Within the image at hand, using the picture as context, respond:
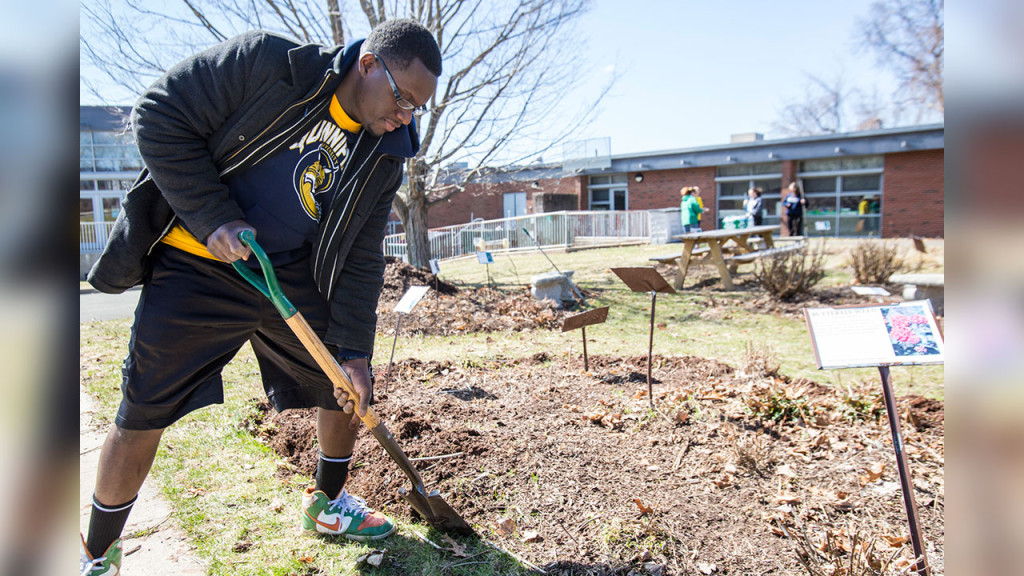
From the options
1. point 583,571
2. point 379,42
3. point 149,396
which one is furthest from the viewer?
point 583,571

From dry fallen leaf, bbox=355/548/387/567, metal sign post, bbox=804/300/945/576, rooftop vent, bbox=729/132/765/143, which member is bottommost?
dry fallen leaf, bbox=355/548/387/567

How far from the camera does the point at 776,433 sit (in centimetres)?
353

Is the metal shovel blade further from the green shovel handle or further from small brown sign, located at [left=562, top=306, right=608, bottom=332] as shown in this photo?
small brown sign, located at [left=562, top=306, right=608, bottom=332]

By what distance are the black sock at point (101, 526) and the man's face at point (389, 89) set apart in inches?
61.3

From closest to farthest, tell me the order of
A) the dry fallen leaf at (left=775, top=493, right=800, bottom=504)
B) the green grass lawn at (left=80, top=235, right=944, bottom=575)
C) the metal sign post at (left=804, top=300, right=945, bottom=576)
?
the metal sign post at (left=804, top=300, right=945, bottom=576), the green grass lawn at (left=80, top=235, right=944, bottom=575), the dry fallen leaf at (left=775, top=493, right=800, bottom=504)

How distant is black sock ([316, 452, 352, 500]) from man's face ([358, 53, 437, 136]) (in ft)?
4.43

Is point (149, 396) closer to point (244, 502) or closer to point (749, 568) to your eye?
→ point (244, 502)

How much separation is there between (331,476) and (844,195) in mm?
24961

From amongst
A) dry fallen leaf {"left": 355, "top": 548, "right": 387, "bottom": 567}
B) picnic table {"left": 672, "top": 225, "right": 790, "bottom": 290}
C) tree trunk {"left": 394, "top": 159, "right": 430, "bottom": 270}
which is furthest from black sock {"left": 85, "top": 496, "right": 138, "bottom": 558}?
tree trunk {"left": 394, "top": 159, "right": 430, "bottom": 270}

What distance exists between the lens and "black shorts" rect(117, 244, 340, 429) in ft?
6.45

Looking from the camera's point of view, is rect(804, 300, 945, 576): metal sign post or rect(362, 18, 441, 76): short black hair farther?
rect(804, 300, 945, 576): metal sign post

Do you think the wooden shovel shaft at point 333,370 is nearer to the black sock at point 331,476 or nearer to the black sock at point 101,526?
the black sock at point 331,476
